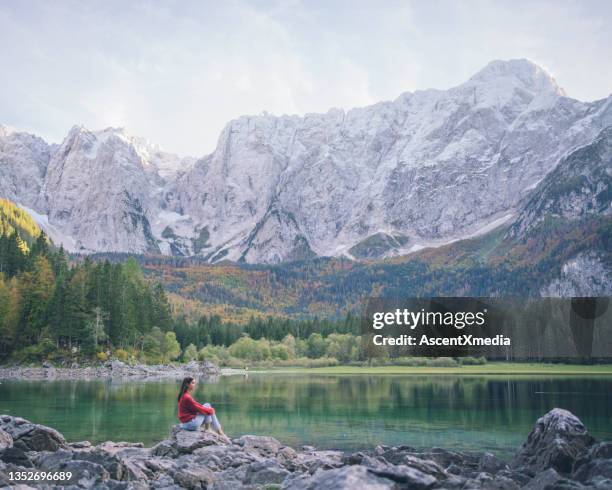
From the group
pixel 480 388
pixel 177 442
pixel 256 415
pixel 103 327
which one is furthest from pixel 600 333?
pixel 177 442

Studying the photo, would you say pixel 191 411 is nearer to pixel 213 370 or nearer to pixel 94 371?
pixel 94 371

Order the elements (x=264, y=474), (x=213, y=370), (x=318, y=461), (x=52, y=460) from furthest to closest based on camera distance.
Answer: (x=213, y=370), (x=318, y=461), (x=52, y=460), (x=264, y=474)

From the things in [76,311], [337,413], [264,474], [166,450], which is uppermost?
[76,311]

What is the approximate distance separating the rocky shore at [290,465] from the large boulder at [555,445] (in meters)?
0.04

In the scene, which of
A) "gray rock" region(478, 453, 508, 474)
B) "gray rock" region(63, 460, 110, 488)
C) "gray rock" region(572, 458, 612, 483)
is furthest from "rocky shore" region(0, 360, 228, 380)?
"gray rock" region(572, 458, 612, 483)

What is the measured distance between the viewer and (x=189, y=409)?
26766mm

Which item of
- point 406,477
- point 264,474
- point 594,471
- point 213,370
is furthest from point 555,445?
point 213,370

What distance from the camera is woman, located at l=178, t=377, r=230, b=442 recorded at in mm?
26344

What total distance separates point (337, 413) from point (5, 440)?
89.0 ft

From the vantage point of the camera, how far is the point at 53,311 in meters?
102

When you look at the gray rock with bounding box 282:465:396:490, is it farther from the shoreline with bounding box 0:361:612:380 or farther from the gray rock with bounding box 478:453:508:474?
the shoreline with bounding box 0:361:612:380

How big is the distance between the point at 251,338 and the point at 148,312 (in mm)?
49697

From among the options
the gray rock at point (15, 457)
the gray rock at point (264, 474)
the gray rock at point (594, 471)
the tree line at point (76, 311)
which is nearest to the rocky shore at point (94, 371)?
the tree line at point (76, 311)

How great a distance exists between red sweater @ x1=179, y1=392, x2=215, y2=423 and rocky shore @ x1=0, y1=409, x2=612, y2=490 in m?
0.70
